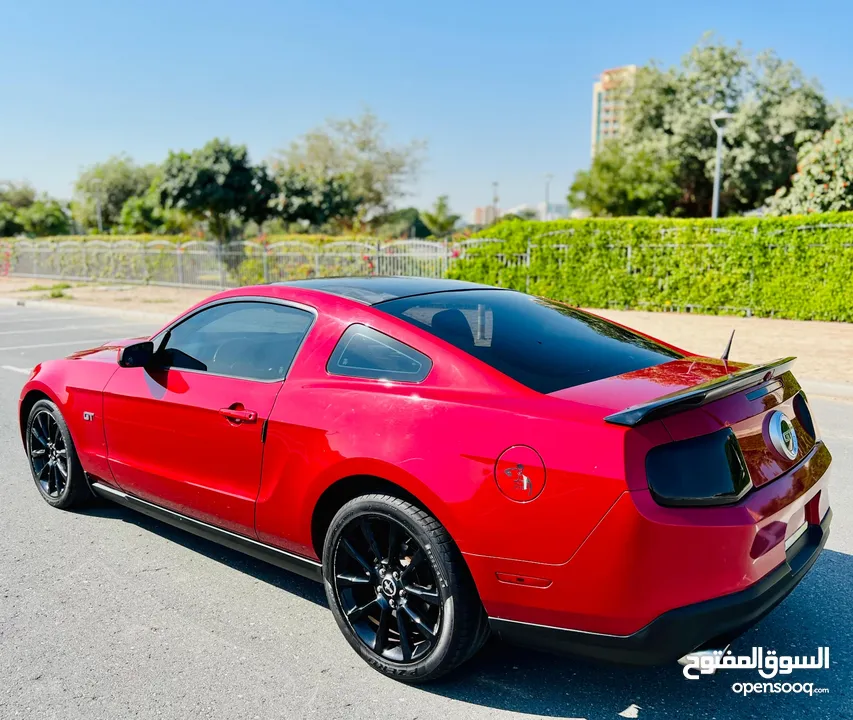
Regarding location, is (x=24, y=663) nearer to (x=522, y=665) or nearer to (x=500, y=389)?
(x=522, y=665)

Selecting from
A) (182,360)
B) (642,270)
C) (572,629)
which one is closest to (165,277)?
(642,270)

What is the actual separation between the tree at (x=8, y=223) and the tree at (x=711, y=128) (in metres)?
39.7

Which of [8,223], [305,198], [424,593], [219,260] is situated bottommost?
[424,593]

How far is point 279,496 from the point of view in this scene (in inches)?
127

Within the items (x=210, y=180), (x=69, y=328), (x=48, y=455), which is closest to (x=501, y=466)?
(x=48, y=455)

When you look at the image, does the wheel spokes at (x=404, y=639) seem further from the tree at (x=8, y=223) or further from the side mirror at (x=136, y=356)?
the tree at (x=8, y=223)

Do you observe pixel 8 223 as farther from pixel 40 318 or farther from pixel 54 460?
pixel 54 460

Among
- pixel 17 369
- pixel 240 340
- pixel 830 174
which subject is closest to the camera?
pixel 240 340

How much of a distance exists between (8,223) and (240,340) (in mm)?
57286

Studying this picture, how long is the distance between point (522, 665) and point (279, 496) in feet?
3.91

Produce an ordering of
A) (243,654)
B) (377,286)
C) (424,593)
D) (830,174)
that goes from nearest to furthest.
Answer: (424,593)
(243,654)
(377,286)
(830,174)

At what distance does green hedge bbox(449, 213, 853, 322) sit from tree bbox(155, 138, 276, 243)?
1152cm

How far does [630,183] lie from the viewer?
36.6m

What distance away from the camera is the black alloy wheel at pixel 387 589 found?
280 cm
